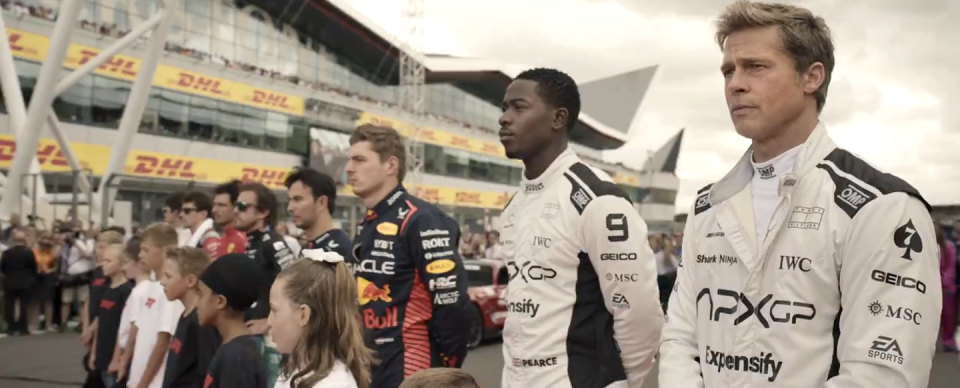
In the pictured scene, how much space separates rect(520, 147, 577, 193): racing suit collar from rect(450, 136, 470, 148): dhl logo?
51.0 m

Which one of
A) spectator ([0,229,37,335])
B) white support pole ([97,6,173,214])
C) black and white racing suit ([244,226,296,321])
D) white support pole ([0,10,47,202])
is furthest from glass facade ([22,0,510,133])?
black and white racing suit ([244,226,296,321])

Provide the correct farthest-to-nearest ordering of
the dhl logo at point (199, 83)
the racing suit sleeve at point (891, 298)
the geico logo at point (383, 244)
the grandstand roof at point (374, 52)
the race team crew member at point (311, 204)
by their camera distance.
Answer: the grandstand roof at point (374, 52) → the dhl logo at point (199, 83) → the race team crew member at point (311, 204) → the geico logo at point (383, 244) → the racing suit sleeve at point (891, 298)

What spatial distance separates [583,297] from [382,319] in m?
1.14

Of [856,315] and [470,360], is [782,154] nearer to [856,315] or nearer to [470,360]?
[856,315]

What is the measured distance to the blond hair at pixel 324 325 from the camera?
3.33m

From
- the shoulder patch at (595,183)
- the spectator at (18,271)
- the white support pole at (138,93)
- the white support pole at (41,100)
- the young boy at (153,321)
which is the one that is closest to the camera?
the shoulder patch at (595,183)

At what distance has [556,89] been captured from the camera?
3738 millimetres

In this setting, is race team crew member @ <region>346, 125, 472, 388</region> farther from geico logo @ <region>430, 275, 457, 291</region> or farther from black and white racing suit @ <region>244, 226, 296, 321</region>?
black and white racing suit @ <region>244, 226, 296, 321</region>

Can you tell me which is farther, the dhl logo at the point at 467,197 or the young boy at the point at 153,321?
the dhl logo at the point at 467,197

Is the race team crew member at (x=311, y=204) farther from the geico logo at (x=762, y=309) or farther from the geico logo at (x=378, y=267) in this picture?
the geico logo at (x=762, y=309)

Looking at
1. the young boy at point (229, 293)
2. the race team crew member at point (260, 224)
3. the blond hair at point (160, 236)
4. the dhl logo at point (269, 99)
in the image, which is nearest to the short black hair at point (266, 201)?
the race team crew member at point (260, 224)

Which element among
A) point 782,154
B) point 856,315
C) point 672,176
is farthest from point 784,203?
point 672,176

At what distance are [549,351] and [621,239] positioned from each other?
0.47 metres

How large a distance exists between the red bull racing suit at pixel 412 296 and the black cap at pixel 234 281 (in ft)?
1.60
